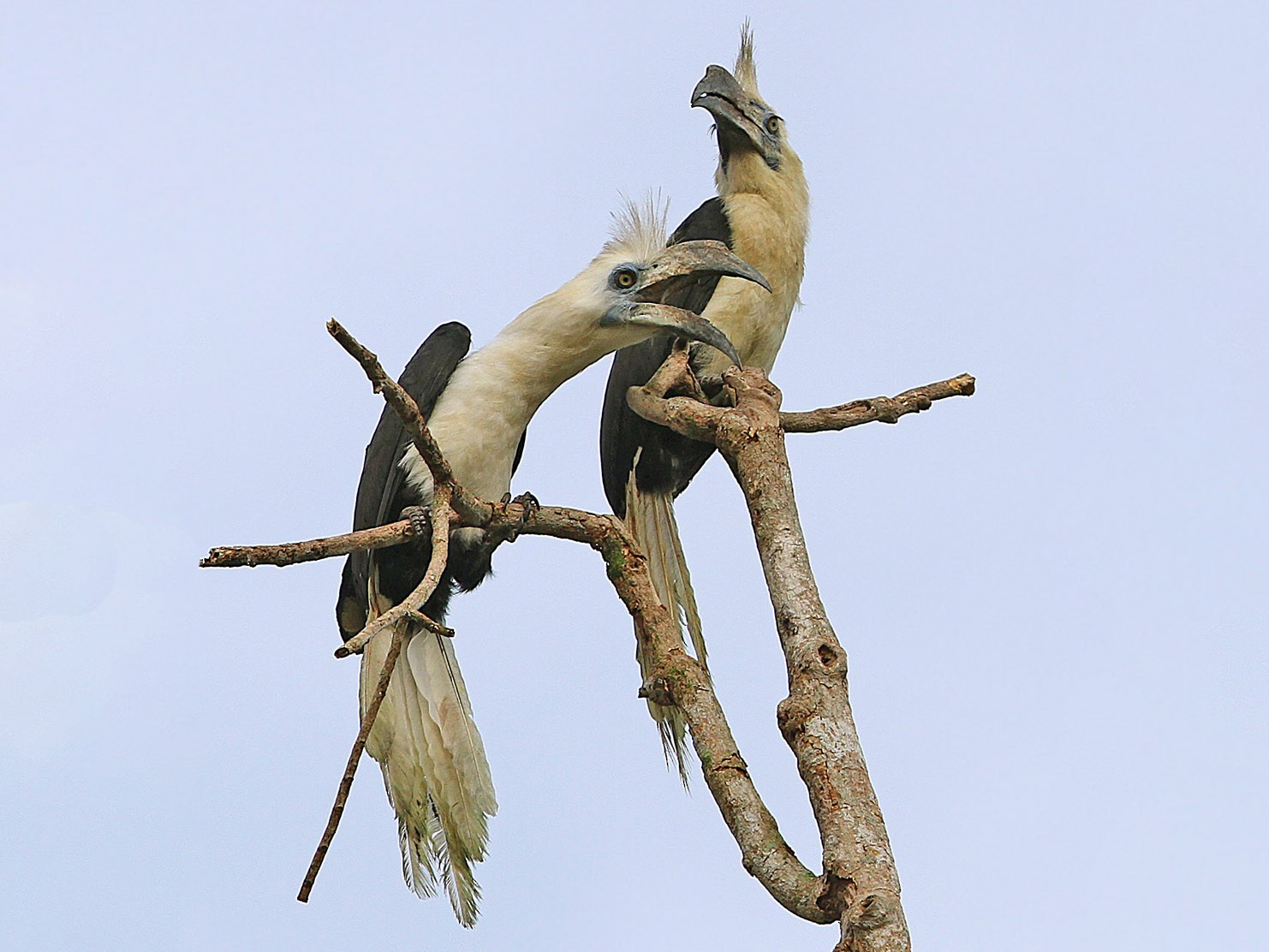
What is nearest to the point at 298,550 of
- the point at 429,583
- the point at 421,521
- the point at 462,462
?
the point at 429,583

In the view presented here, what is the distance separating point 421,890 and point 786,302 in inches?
116

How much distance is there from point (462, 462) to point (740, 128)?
7.39 ft

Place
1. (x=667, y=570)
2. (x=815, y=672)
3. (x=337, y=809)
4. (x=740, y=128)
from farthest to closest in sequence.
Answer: (x=740, y=128)
(x=667, y=570)
(x=815, y=672)
(x=337, y=809)

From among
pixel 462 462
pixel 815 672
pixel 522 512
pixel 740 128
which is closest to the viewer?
pixel 815 672

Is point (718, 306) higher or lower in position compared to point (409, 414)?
higher

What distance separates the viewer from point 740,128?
645 centimetres

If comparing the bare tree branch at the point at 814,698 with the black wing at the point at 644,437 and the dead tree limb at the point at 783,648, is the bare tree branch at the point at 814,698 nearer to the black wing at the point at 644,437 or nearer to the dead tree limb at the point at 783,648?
the dead tree limb at the point at 783,648

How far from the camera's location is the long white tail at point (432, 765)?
505 cm

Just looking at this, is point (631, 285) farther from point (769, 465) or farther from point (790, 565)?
point (790, 565)

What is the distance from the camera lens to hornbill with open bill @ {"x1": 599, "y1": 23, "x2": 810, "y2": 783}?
19.8 feet

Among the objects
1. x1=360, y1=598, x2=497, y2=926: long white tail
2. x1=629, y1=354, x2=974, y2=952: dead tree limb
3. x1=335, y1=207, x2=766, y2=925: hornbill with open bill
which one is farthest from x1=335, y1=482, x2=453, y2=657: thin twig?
x1=360, y1=598, x2=497, y2=926: long white tail

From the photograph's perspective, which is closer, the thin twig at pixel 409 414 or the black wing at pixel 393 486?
the thin twig at pixel 409 414

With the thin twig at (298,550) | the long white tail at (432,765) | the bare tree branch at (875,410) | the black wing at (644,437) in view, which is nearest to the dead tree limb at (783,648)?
the thin twig at (298,550)

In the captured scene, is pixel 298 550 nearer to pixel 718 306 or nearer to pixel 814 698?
pixel 814 698
